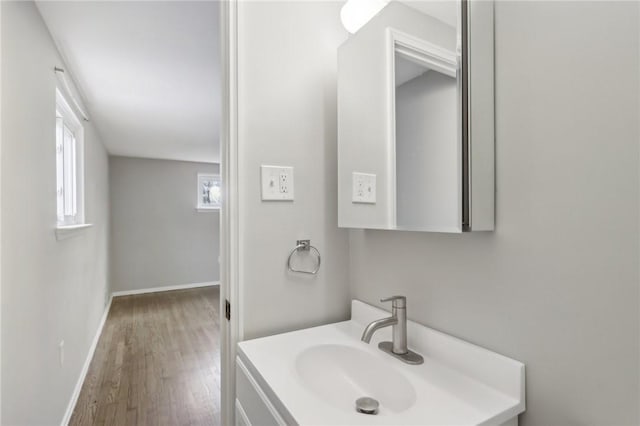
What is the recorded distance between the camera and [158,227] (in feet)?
17.5

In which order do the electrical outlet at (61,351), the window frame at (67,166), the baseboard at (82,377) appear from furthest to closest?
1. the window frame at (67,166)
2. the baseboard at (82,377)
3. the electrical outlet at (61,351)

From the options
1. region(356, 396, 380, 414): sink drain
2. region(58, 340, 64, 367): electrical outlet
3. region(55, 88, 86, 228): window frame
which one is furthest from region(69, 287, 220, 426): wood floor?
region(356, 396, 380, 414): sink drain

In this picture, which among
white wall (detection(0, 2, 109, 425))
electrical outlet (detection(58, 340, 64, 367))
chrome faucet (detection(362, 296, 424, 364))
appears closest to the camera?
chrome faucet (detection(362, 296, 424, 364))

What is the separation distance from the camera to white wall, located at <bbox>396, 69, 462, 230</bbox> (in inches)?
31.8

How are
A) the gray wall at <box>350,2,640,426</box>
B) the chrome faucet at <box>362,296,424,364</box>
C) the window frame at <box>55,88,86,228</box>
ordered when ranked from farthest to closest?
the window frame at <box>55,88,86,228</box>
the chrome faucet at <box>362,296,424,364</box>
the gray wall at <box>350,2,640,426</box>

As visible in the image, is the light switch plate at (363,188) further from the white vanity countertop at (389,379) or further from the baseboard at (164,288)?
the baseboard at (164,288)

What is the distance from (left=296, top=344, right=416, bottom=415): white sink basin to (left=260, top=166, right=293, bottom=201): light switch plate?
0.51 meters

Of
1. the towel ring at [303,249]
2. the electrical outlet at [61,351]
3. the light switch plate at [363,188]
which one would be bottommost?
the electrical outlet at [61,351]

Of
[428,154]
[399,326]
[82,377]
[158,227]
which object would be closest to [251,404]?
[399,326]

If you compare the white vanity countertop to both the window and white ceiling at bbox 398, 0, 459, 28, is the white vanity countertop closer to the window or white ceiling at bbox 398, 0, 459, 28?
white ceiling at bbox 398, 0, 459, 28

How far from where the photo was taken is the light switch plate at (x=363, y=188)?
1.09m

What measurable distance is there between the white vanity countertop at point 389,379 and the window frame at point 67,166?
187cm

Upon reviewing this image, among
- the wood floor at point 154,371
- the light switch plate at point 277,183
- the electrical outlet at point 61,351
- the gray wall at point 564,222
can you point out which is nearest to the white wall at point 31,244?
the electrical outlet at point 61,351

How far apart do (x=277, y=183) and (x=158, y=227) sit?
4.93m
